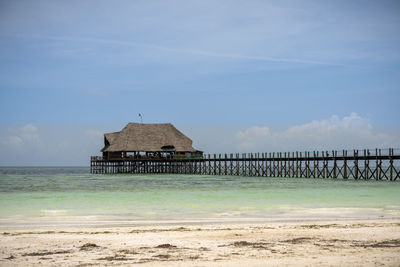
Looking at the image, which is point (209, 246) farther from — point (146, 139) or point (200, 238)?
point (146, 139)

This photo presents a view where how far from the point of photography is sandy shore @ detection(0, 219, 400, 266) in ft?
23.7

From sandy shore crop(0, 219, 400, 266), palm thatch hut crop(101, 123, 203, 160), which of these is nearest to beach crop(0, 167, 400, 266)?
→ sandy shore crop(0, 219, 400, 266)

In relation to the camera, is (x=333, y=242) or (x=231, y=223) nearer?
(x=333, y=242)

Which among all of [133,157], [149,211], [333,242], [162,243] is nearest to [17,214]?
[149,211]

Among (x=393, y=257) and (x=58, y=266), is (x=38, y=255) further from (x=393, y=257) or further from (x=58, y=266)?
(x=393, y=257)

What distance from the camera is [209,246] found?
8336mm

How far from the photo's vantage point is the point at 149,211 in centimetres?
1580

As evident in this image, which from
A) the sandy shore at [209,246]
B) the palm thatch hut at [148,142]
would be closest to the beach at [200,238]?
the sandy shore at [209,246]

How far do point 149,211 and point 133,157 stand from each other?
45211 millimetres

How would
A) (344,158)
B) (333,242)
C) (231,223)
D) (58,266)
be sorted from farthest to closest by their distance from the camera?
(344,158), (231,223), (333,242), (58,266)

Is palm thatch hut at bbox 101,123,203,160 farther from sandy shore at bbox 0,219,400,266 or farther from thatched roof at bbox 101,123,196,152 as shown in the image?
sandy shore at bbox 0,219,400,266

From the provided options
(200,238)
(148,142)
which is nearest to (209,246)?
(200,238)

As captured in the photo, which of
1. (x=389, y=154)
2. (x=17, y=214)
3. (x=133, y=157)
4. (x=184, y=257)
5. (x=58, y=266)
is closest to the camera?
(x=58, y=266)

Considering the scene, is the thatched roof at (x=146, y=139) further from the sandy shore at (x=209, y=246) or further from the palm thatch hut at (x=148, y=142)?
the sandy shore at (x=209, y=246)
